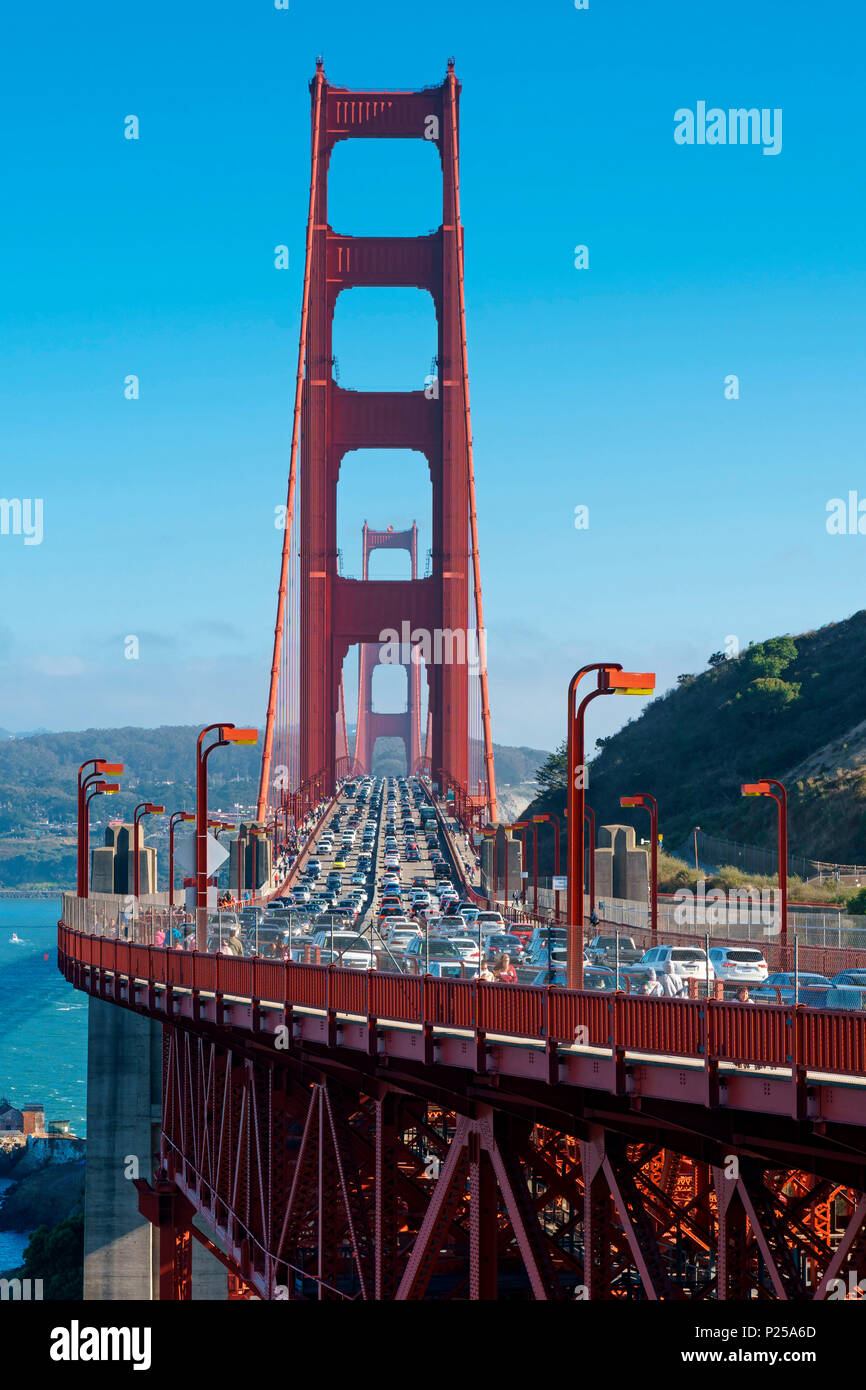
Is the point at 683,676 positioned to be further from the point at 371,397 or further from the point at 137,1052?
the point at 137,1052

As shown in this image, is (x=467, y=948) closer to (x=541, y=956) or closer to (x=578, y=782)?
(x=541, y=956)

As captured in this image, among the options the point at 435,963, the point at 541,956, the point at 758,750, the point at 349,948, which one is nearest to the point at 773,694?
the point at 758,750

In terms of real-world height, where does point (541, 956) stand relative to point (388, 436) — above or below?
below

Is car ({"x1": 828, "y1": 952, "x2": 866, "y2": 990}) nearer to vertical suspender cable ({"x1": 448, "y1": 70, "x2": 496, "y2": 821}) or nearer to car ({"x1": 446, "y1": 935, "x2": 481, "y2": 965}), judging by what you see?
car ({"x1": 446, "y1": 935, "x2": 481, "y2": 965})

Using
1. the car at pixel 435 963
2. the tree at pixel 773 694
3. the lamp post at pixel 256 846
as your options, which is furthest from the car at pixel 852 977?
the tree at pixel 773 694

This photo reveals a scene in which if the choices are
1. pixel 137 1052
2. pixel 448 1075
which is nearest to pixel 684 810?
pixel 137 1052

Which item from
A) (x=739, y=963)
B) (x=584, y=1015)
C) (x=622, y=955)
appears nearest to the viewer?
(x=584, y=1015)
